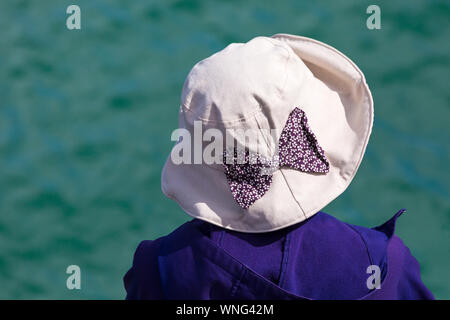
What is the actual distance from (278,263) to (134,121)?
7.89 feet

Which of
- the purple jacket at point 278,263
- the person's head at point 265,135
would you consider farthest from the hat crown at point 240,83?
the purple jacket at point 278,263

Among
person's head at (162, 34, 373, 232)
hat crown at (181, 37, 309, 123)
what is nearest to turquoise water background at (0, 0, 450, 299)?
person's head at (162, 34, 373, 232)

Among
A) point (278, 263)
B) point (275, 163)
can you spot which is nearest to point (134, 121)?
point (275, 163)

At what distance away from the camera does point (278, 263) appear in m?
1.63

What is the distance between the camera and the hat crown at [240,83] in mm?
1616

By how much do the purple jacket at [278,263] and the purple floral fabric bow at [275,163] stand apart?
103 millimetres

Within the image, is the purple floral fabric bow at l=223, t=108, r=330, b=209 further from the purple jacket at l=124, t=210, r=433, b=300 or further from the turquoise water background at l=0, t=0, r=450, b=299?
the turquoise water background at l=0, t=0, r=450, b=299

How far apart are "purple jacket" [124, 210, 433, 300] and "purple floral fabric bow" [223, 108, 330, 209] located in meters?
0.10

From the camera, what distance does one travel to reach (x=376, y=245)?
1.68 metres

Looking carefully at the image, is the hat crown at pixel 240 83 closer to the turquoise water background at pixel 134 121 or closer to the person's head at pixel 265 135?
the person's head at pixel 265 135

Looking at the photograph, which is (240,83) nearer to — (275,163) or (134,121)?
(275,163)

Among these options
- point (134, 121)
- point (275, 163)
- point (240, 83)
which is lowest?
point (275, 163)

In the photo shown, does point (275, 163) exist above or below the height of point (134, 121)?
below

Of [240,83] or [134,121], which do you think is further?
[134,121]
